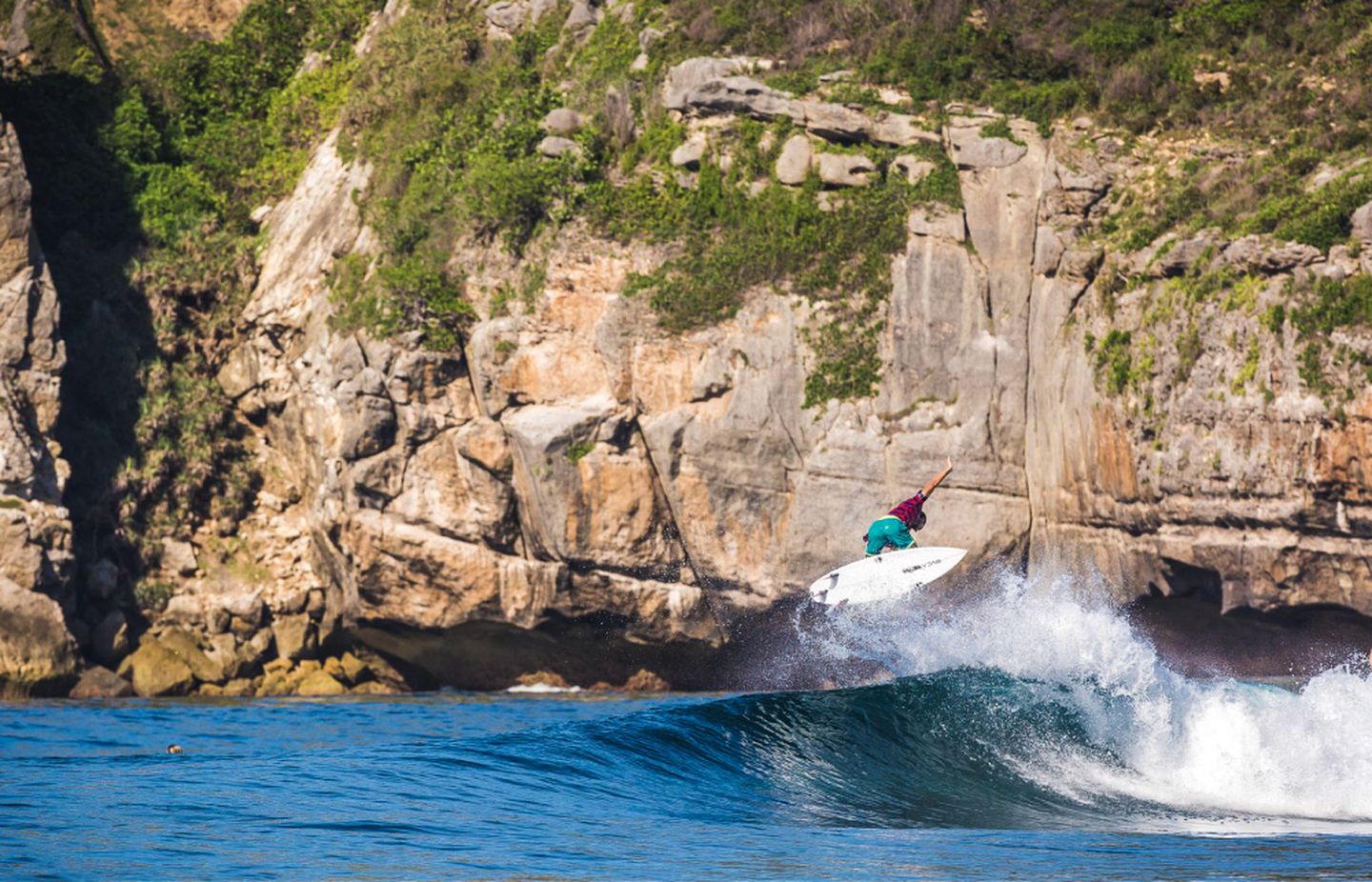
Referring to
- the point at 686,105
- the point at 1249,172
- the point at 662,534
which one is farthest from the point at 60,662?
the point at 1249,172

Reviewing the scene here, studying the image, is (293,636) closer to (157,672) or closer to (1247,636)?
(157,672)

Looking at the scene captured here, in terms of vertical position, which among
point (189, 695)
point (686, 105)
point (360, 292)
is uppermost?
point (686, 105)

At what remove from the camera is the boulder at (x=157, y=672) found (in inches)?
1130

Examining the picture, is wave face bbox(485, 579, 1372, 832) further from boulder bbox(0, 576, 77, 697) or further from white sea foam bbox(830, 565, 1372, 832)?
boulder bbox(0, 576, 77, 697)

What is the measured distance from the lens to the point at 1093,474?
25250mm

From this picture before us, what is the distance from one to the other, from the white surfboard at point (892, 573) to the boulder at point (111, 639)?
1531 cm

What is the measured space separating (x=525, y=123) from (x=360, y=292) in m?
4.61

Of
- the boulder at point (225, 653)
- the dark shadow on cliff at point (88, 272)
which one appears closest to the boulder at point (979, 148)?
the boulder at point (225, 653)

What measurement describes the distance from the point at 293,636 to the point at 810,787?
759 inches

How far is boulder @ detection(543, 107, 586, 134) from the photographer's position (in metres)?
29.9

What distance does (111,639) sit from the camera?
2936cm

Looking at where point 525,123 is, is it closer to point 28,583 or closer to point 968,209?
point 968,209

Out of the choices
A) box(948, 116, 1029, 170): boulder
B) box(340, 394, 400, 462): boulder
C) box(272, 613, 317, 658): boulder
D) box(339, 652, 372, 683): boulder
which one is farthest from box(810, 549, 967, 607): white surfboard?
box(272, 613, 317, 658): boulder

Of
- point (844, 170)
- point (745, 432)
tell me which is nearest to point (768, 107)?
point (844, 170)
